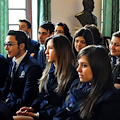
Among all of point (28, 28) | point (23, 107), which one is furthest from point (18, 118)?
point (28, 28)

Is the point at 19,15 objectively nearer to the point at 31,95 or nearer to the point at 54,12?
the point at 54,12

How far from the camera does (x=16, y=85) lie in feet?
9.18

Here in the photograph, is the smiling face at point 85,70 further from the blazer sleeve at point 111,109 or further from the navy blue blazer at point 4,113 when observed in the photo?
the navy blue blazer at point 4,113

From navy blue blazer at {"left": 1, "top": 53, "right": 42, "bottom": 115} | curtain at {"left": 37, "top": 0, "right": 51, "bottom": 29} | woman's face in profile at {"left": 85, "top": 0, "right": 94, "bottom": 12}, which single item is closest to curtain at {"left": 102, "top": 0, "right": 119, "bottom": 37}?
woman's face in profile at {"left": 85, "top": 0, "right": 94, "bottom": 12}

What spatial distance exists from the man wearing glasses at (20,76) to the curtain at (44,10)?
2778 mm

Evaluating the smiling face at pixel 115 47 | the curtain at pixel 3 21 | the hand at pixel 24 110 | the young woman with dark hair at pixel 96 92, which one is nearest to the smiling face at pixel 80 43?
the smiling face at pixel 115 47

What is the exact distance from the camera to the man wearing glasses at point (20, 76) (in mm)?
2689

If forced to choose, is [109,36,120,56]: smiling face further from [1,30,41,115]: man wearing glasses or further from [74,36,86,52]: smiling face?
[1,30,41,115]: man wearing glasses

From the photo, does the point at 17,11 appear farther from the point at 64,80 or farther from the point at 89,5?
the point at 64,80

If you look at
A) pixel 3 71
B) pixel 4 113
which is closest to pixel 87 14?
pixel 3 71

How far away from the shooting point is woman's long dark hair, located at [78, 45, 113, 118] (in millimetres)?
1685

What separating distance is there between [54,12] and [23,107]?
13.4 feet

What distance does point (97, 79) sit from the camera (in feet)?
5.62

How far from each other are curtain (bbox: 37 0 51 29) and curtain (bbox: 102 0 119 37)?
1.93 metres
